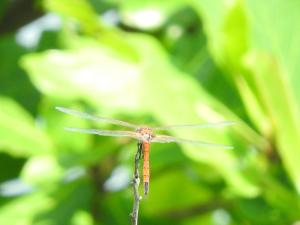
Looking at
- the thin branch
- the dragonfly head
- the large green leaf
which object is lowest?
the thin branch

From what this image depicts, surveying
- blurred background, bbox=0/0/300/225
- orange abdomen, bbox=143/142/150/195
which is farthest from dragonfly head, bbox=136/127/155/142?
blurred background, bbox=0/0/300/225

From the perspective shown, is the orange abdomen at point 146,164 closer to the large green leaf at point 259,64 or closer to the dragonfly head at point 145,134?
the dragonfly head at point 145,134

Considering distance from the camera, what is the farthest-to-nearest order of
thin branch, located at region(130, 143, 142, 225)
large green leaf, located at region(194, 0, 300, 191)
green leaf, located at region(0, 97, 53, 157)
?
1. green leaf, located at region(0, 97, 53, 157)
2. large green leaf, located at region(194, 0, 300, 191)
3. thin branch, located at region(130, 143, 142, 225)

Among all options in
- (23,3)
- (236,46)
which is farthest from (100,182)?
(23,3)

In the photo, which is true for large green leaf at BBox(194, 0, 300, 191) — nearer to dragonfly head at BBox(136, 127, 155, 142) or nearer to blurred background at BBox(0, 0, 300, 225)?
blurred background at BBox(0, 0, 300, 225)

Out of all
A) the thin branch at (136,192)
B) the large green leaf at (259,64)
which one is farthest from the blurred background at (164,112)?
the thin branch at (136,192)

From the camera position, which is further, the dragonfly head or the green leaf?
the green leaf

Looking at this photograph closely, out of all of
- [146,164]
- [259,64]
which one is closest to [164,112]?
[259,64]

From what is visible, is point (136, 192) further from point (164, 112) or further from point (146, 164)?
point (164, 112)

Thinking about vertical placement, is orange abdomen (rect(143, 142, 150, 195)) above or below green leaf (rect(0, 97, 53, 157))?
below
